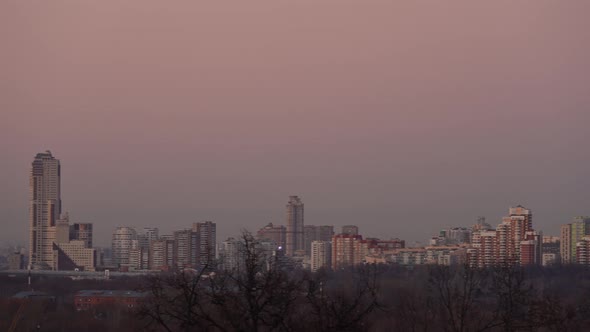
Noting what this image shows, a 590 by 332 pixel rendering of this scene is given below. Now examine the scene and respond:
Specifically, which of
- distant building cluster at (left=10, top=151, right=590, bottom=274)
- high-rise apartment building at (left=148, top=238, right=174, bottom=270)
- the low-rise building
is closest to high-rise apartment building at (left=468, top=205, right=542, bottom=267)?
distant building cluster at (left=10, top=151, right=590, bottom=274)

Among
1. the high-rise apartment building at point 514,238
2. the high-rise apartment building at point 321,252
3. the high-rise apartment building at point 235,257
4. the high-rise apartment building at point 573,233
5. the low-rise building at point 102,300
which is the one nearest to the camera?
the high-rise apartment building at point 235,257

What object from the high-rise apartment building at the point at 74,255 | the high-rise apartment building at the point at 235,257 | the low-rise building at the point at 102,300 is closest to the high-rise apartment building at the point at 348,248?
the high-rise apartment building at the point at 74,255

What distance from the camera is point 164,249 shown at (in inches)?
3698

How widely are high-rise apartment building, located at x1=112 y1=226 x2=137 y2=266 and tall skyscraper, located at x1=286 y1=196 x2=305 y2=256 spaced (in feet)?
52.4

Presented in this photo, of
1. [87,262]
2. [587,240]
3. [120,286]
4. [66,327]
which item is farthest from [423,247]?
[66,327]

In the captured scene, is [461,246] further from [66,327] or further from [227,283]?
[227,283]

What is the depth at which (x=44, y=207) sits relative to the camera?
102 m

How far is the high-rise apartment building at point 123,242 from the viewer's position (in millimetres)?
105500

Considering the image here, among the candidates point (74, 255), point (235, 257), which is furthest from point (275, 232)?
point (235, 257)

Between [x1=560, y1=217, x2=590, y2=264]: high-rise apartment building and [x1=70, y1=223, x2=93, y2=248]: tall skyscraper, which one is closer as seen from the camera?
[x1=560, y1=217, x2=590, y2=264]: high-rise apartment building

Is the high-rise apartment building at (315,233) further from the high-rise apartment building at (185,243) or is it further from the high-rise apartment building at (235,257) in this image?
the high-rise apartment building at (235,257)

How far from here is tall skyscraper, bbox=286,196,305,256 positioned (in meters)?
109

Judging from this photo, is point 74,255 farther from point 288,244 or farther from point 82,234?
point 288,244

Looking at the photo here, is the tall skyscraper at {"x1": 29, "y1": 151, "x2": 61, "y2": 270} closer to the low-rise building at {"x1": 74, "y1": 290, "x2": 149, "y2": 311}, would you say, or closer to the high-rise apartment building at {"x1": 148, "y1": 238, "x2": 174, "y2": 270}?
the high-rise apartment building at {"x1": 148, "y1": 238, "x2": 174, "y2": 270}
